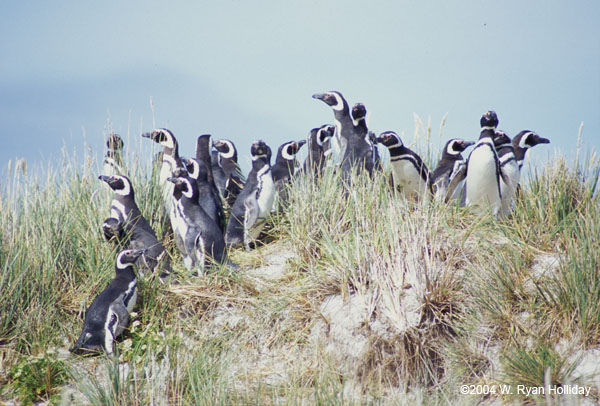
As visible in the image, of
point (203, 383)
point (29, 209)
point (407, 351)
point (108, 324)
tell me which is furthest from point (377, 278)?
point (29, 209)

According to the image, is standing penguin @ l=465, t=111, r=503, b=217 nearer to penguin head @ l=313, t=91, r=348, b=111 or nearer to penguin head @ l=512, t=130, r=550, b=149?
penguin head @ l=512, t=130, r=550, b=149

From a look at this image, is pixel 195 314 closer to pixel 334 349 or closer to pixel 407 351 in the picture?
pixel 334 349

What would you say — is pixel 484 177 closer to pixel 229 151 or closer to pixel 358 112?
pixel 358 112

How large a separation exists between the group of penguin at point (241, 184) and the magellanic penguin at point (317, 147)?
2cm

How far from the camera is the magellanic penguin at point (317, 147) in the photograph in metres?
9.15

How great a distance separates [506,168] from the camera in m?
8.64

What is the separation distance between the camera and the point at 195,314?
662 centimetres

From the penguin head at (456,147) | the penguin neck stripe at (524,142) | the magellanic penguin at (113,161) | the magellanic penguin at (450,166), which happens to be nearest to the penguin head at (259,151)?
the magellanic penguin at (113,161)

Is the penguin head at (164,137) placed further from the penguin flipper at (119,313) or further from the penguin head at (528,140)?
the penguin head at (528,140)

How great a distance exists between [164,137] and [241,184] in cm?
130

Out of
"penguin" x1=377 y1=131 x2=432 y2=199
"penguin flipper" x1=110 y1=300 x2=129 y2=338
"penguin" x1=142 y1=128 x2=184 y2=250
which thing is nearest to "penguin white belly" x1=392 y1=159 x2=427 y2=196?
"penguin" x1=377 y1=131 x2=432 y2=199

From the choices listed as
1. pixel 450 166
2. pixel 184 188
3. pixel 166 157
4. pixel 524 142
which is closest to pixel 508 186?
pixel 450 166

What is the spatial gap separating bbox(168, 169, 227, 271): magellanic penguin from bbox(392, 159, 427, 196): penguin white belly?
2.46 metres

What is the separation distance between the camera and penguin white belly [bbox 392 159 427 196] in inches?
328
